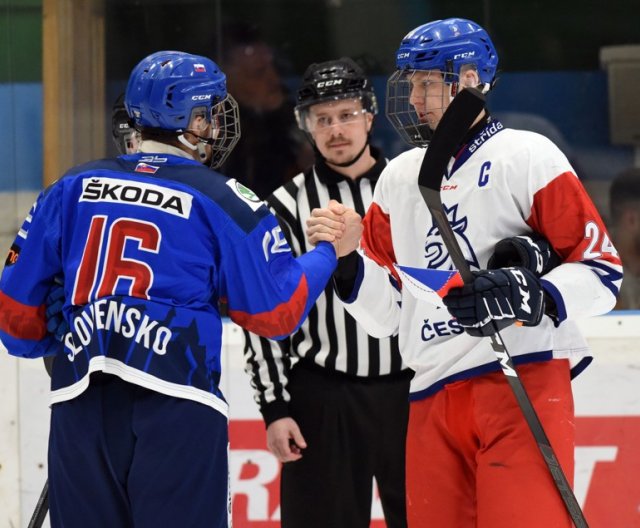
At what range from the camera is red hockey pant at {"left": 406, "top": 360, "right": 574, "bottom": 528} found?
2010 millimetres

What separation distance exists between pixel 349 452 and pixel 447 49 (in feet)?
3.40

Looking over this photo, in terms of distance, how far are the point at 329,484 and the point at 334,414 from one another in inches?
6.4

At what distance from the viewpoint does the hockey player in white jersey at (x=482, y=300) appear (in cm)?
202

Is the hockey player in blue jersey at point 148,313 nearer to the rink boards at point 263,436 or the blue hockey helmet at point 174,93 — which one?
the blue hockey helmet at point 174,93

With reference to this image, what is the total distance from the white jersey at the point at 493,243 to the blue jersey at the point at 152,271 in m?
0.25

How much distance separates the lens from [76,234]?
6.59 ft

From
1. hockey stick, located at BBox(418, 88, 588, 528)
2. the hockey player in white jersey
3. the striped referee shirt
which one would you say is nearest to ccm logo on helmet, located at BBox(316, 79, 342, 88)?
the striped referee shirt

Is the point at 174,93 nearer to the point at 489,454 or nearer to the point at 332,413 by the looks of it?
the point at 489,454

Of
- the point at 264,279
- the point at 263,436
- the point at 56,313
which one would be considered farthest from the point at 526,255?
the point at 263,436

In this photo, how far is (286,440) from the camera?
275 centimetres

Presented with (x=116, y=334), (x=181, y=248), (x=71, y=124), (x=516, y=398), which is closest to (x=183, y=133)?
(x=181, y=248)

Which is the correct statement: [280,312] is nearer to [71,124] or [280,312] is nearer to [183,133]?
[183,133]

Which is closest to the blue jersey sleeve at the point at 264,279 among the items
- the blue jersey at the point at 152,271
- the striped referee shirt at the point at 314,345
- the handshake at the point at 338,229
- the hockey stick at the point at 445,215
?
the blue jersey at the point at 152,271

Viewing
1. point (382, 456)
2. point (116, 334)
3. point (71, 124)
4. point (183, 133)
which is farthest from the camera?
point (71, 124)
